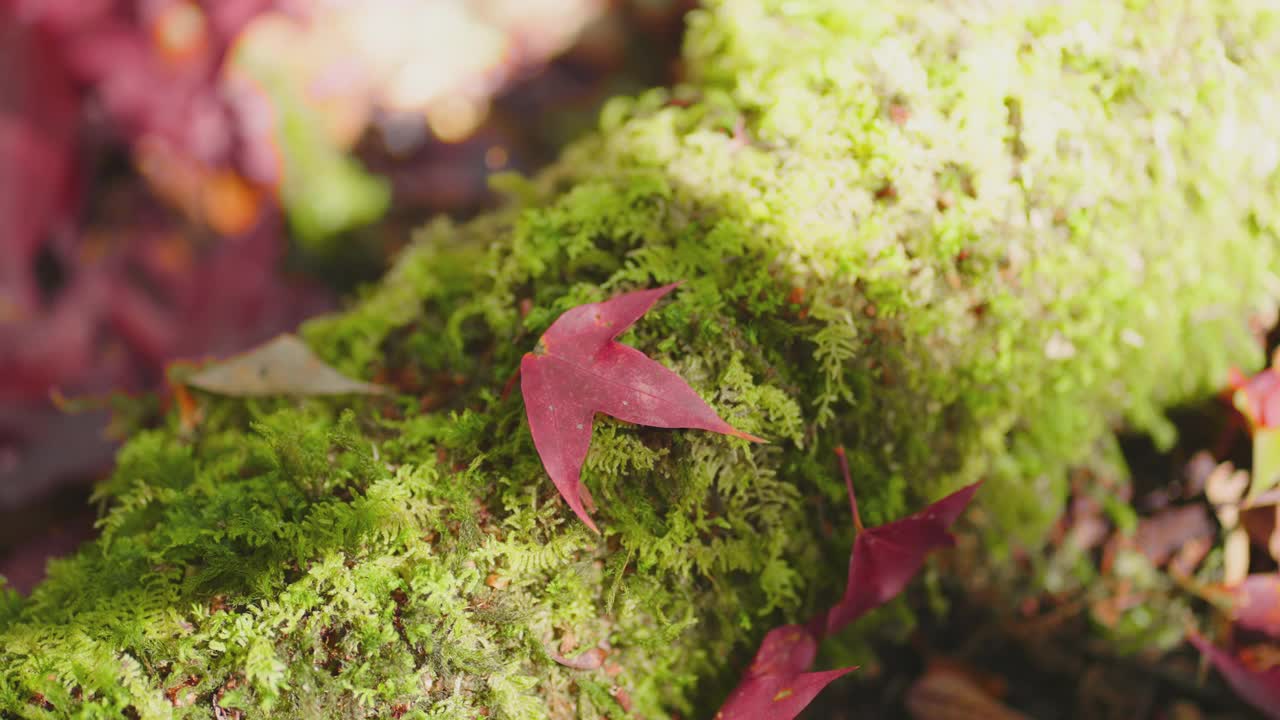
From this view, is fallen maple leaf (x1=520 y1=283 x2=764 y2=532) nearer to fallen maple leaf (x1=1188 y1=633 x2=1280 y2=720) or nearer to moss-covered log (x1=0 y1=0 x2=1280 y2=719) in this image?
moss-covered log (x1=0 y1=0 x2=1280 y2=719)

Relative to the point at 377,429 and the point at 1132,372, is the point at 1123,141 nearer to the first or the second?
the point at 1132,372

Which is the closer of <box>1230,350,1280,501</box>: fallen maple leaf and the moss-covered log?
the moss-covered log

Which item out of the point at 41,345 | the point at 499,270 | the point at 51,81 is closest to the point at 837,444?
the point at 499,270

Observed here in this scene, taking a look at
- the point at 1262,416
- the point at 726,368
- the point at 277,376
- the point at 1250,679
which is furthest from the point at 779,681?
the point at 1262,416

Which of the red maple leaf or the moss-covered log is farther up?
the moss-covered log

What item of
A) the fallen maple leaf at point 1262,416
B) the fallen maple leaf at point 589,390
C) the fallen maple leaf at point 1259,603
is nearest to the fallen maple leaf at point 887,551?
the fallen maple leaf at point 589,390

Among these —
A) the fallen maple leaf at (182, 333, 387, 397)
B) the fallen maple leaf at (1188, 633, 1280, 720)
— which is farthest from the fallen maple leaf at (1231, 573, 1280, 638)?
the fallen maple leaf at (182, 333, 387, 397)
